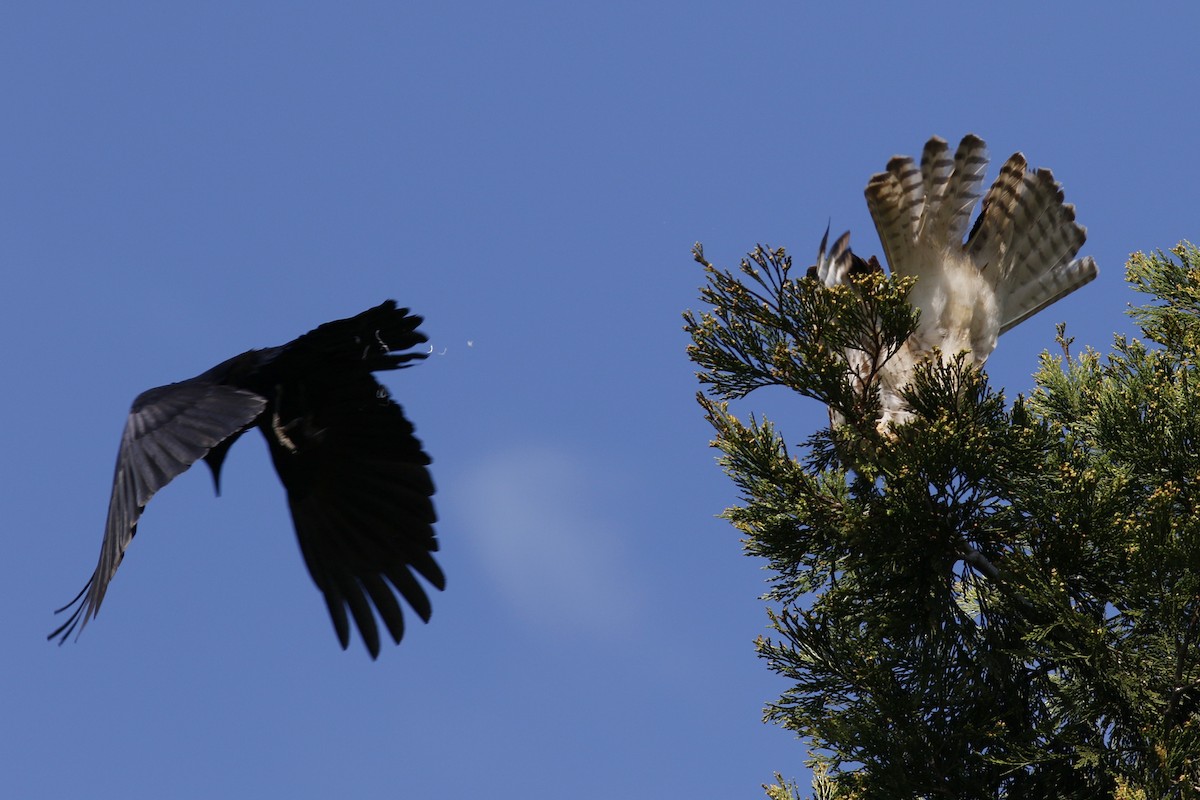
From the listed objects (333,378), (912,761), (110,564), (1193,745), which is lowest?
(1193,745)

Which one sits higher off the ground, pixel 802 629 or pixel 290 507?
pixel 290 507

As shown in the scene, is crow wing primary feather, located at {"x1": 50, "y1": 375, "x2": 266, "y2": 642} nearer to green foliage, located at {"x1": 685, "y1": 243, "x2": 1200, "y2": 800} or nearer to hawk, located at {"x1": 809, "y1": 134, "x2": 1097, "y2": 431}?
green foliage, located at {"x1": 685, "y1": 243, "x2": 1200, "y2": 800}

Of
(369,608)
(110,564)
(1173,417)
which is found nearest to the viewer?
(110,564)

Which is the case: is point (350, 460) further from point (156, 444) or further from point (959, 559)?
point (959, 559)

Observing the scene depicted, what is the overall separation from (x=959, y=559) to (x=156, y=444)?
2924 millimetres

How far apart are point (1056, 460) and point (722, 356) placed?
131 cm

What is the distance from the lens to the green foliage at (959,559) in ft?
17.1

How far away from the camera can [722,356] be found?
19.5ft

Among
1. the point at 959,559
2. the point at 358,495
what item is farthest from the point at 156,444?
the point at 959,559

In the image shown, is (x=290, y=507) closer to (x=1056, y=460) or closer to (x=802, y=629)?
(x=802, y=629)

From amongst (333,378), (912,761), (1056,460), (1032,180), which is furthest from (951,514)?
(333,378)

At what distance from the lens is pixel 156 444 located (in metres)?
5.02

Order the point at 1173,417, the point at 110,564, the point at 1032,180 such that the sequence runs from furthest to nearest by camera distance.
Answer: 1. the point at 1032,180
2. the point at 1173,417
3. the point at 110,564

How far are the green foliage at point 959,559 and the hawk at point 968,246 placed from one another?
830 millimetres
